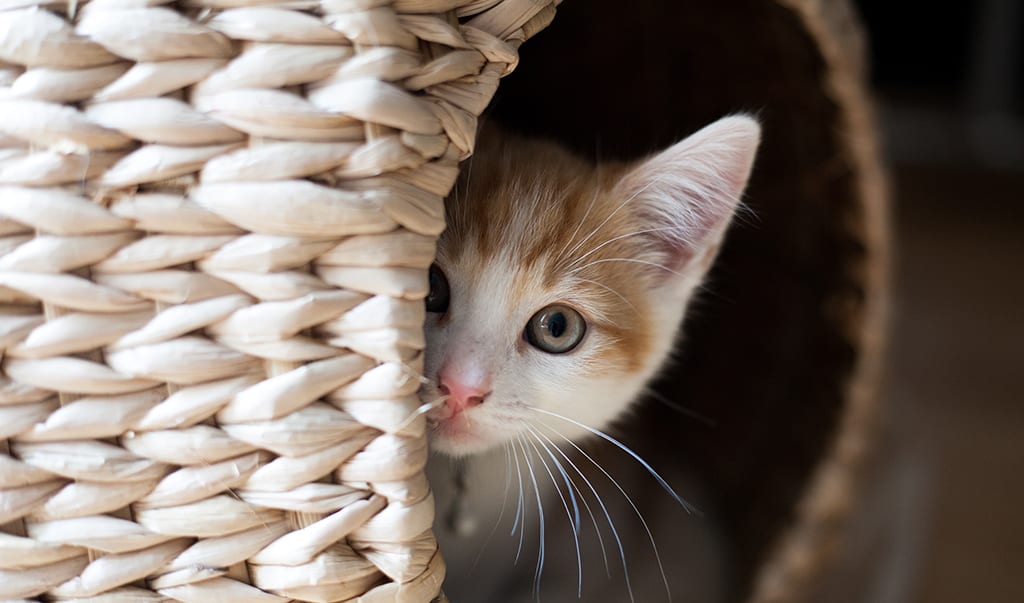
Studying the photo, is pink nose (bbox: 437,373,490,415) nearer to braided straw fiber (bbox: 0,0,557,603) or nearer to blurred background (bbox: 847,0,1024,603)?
braided straw fiber (bbox: 0,0,557,603)

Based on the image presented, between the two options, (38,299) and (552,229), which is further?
(552,229)

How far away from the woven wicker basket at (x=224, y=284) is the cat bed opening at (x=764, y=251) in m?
0.76

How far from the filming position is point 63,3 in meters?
0.72

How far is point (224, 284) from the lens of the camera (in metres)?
0.74

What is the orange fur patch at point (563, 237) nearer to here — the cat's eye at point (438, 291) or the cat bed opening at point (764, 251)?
the cat's eye at point (438, 291)

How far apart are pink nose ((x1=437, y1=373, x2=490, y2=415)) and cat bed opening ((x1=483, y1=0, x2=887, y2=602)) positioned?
0.60 metres

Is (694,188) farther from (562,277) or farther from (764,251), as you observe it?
(764,251)

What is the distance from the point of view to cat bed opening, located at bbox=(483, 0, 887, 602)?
1551 millimetres

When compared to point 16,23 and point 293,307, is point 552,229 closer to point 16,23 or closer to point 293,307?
point 293,307

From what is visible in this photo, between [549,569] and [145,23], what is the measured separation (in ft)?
2.99

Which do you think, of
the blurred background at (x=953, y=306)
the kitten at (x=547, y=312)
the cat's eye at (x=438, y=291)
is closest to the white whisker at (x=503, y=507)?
the kitten at (x=547, y=312)

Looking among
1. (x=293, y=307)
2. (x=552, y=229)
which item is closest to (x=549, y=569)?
(x=552, y=229)

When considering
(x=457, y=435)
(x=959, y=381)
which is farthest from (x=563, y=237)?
(x=959, y=381)

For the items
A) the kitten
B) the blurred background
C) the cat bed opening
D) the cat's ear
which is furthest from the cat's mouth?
the blurred background
